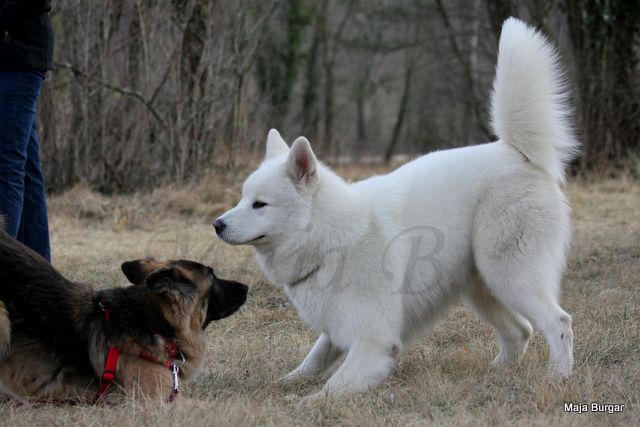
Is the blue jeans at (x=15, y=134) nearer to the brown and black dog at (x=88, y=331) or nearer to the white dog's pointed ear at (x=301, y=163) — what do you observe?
the brown and black dog at (x=88, y=331)

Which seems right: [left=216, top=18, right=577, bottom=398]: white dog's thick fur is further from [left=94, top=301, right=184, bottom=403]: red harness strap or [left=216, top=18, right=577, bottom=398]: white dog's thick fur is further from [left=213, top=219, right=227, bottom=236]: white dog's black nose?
[left=94, top=301, right=184, bottom=403]: red harness strap

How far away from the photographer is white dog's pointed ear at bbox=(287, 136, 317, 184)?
4008mm

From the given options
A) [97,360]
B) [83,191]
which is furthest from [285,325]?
[83,191]

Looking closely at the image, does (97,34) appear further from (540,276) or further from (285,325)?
(540,276)

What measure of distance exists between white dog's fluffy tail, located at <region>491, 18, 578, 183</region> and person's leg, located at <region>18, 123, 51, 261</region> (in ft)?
9.65

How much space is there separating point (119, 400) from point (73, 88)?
24.3 feet

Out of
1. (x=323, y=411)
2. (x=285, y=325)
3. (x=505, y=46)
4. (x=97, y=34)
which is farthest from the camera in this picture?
(x=97, y=34)

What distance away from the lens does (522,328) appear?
4461 millimetres

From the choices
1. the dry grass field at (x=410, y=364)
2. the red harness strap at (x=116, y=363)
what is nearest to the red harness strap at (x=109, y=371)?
the red harness strap at (x=116, y=363)

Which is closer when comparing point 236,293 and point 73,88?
point 236,293

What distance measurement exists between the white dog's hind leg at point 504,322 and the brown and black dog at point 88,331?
1568 mm

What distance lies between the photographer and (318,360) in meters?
4.26

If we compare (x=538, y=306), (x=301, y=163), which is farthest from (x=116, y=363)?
(x=538, y=306)

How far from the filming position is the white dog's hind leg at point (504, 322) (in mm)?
4406
